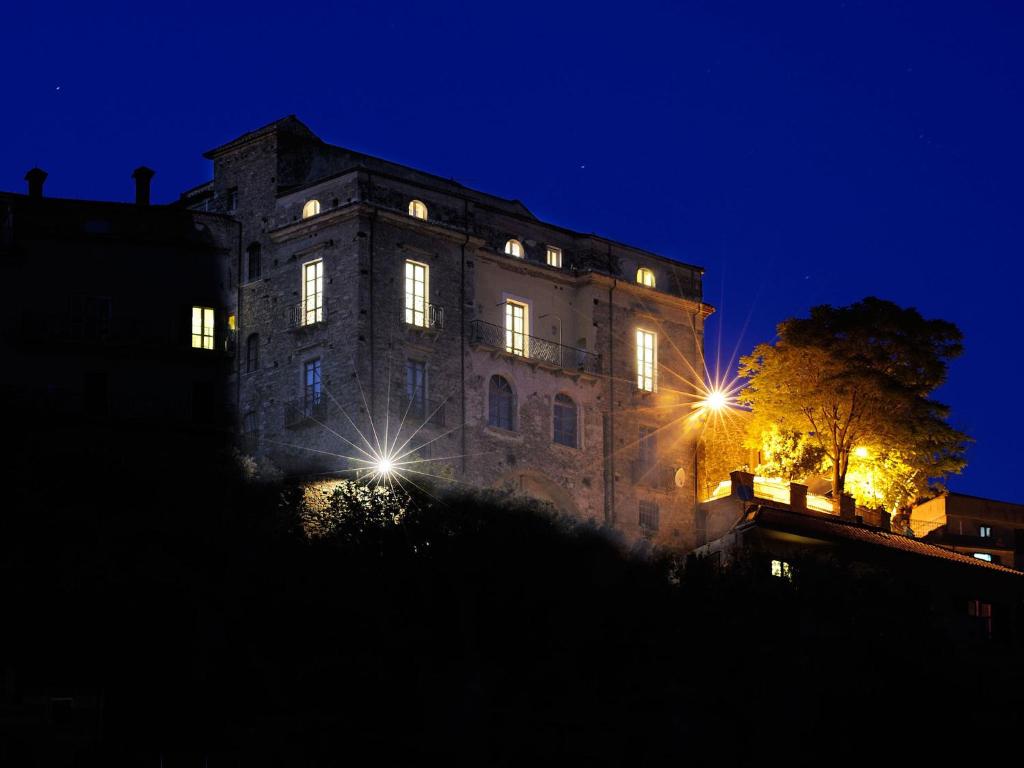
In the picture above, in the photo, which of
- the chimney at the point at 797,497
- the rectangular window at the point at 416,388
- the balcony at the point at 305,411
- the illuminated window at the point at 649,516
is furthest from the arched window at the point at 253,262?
the chimney at the point at 797,497

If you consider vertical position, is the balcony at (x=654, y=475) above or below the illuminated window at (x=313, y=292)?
below

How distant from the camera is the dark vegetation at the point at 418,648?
58.7m

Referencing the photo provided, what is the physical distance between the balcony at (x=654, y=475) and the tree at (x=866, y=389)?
146 inches

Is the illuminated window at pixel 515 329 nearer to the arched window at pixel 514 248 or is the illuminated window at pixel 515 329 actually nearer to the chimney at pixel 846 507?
the arched window at pixel 514 248

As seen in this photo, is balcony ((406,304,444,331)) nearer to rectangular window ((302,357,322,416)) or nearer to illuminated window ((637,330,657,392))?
rectangular window ((302,357,322,416))

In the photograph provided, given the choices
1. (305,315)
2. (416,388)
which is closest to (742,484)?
(416,388)

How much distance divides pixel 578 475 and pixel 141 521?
19661 mm

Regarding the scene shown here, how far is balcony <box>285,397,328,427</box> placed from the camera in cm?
7225

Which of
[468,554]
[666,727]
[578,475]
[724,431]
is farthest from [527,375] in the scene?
[666,727]

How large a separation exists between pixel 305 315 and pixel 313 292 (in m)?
0.74

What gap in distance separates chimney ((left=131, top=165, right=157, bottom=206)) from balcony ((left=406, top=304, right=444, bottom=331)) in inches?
401

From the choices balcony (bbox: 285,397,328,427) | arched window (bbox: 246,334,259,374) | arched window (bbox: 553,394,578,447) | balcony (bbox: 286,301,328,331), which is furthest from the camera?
arched window (bbox: 553,394,578,447)

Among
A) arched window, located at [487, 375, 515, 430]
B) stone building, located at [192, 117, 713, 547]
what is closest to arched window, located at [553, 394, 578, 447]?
stone building, located at [192, 117, 713, 547]

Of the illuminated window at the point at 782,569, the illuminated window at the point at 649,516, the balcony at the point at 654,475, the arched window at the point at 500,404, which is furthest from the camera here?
the balcony at the point at 654,475
